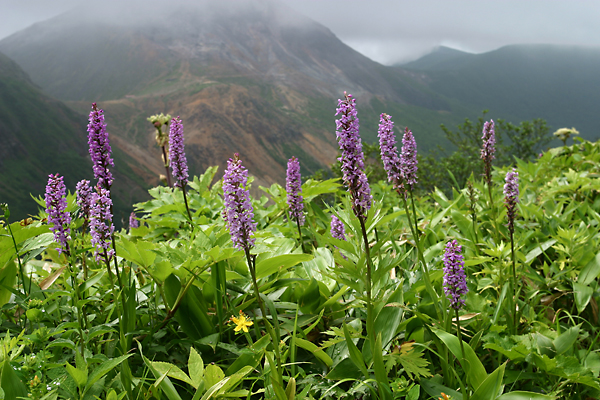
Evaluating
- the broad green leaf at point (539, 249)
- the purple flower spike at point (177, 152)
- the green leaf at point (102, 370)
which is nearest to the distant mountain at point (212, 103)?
the purple flower spike at point (177, 152)

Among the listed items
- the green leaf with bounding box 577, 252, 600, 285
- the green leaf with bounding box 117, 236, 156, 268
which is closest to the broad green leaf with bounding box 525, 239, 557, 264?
the green leaf with bounding box 577, 252, 600, 285

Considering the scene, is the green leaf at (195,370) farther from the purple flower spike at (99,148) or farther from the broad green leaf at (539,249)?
the broad green leaf at (539,249)

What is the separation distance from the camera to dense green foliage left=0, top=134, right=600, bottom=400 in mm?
1786

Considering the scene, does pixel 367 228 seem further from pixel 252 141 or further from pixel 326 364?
pixel 252 141

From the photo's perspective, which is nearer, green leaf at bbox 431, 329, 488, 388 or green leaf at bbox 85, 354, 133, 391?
green leaf at bbox 85, 354, 133, 391

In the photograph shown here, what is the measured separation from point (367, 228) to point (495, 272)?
1310 mm

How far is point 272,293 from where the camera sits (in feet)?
8.30

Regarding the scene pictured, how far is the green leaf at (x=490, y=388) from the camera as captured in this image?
67.4 inches

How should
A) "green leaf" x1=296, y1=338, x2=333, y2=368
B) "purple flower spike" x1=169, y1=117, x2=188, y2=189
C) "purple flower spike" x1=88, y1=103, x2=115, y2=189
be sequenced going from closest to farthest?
"green leaf" x1=296, y1=338, x2=333, y2=368 < "purple flower spike" x1=88, y1=103, x2=115, y2=189 < "purple flower spike" x1=169, y1=117, x2=188, y2=189

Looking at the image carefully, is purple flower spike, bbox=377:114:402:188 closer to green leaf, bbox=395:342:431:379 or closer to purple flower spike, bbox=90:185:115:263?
green leaf, bbox=395:342:431:379

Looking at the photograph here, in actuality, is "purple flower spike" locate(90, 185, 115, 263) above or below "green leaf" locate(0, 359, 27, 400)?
above

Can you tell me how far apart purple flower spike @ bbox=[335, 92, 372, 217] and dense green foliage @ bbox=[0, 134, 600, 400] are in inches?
5.7

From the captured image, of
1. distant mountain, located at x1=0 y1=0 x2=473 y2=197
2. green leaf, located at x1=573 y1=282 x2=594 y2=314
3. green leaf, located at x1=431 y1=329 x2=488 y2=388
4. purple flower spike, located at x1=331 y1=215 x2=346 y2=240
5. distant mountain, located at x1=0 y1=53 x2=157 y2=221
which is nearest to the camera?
green leaf, located at x1=431 y1=329 x2=488 y2=388

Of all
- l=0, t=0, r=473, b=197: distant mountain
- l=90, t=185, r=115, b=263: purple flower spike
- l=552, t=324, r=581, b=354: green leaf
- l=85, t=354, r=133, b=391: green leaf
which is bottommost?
l=552, t=324, r=581, b=354: green leaf
